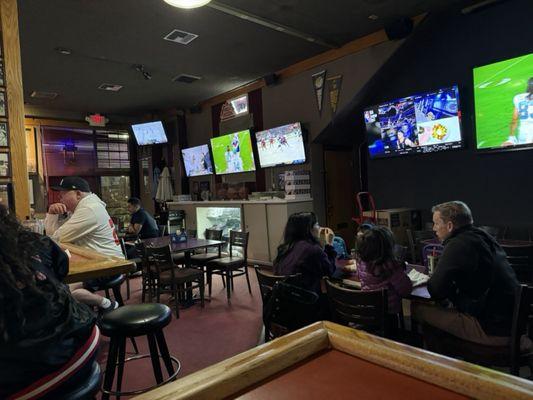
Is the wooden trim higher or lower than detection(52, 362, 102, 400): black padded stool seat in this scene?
higher

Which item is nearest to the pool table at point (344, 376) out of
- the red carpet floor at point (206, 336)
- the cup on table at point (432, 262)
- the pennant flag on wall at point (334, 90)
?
the cup on table at point (432, 262)

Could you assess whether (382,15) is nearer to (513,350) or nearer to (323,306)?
(323,306)

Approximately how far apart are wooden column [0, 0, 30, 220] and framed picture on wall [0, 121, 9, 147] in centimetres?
2

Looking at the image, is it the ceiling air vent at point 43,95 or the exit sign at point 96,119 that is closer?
the ceiling air vent at point 43,95

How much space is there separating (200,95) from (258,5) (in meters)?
3.67

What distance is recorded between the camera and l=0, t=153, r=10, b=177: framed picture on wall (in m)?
2.53

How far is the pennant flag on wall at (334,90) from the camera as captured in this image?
5502mm

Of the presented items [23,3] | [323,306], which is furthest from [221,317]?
[23,3]

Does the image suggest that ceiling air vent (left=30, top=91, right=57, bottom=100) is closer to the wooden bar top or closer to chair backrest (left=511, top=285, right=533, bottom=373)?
the wooden bar top

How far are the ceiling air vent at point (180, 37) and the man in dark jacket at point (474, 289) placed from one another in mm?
3993

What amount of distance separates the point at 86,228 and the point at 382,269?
2.17 m

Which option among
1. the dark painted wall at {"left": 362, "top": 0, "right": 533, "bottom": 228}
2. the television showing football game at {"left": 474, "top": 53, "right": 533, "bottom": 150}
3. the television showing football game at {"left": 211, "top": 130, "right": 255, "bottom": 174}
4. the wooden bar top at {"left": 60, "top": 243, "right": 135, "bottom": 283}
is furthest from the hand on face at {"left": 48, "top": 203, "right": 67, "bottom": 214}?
the television showing football game at {"left": 474, "top": 53, "right": 533, "bottom": 150}

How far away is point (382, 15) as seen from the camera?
4.45m

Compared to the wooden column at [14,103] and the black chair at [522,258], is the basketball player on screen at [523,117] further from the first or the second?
the wooden column at [14,103]
